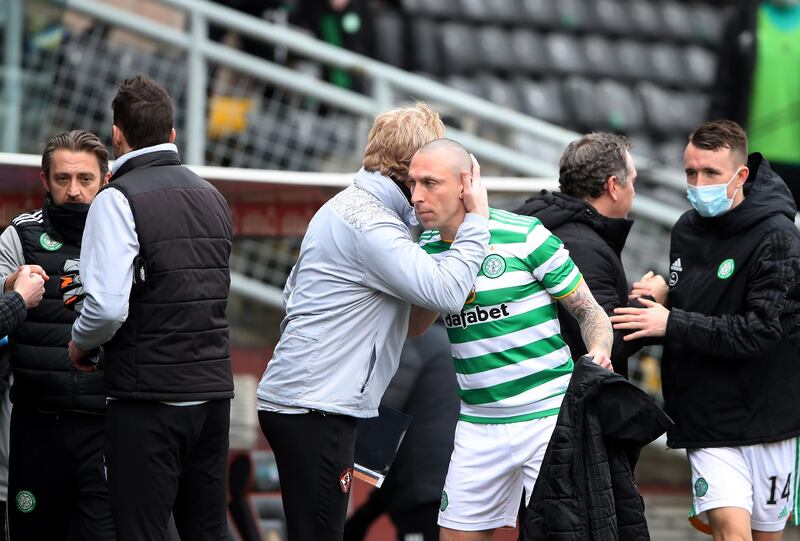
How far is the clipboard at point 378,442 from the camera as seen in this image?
446 cm

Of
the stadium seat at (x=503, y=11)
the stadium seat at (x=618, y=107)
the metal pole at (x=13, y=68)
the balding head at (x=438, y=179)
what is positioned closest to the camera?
the balding head at (x=438, y=179)

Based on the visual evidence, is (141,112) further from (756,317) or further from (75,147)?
(756,317)

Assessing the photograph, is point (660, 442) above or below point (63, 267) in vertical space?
below

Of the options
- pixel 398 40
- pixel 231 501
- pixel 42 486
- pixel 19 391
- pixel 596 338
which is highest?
pixel 398 40

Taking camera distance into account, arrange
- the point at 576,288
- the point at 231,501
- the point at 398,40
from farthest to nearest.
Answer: the point at 398,40, the point at 231,501, the point at 576,288

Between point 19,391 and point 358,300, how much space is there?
1.30m

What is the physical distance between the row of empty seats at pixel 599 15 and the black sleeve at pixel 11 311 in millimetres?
7039

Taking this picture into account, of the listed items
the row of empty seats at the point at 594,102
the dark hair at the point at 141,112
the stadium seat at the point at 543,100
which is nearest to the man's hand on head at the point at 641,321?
the dark hair at the point at 141,112

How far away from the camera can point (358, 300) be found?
13.5 ft

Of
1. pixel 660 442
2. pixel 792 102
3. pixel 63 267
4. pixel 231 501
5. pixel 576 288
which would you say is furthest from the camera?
pixel 792 102

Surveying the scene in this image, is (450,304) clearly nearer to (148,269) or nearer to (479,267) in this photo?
(479,267)

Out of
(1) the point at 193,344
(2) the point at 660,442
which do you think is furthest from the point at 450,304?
(2) the point at 660,442

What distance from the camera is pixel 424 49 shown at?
1066 centimetres

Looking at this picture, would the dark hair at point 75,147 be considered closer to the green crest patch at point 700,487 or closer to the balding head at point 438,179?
the balding head at point 438,179
